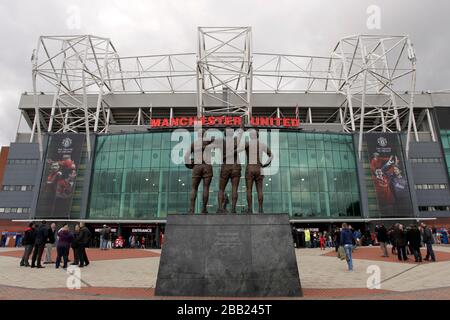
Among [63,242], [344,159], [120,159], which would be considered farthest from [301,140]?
[63,242]

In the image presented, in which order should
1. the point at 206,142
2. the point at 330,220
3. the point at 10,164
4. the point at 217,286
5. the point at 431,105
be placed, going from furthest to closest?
the point at 431,105
the point at 10,164
the point at 330,220
the point at 206,142
the point at 217,286

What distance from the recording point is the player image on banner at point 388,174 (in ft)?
131

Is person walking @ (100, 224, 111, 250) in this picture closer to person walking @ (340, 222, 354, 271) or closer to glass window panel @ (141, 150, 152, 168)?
glass window panel @ (141, 150, 152, 168)

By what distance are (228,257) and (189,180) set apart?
31.8 metres

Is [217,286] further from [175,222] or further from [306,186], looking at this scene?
[306,186]

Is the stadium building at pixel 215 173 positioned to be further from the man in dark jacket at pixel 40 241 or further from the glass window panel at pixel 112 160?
the man in dark jacket at pixel 40 241

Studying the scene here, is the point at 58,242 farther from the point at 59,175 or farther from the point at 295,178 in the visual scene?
the point at 59,175

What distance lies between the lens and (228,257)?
8.66 meters

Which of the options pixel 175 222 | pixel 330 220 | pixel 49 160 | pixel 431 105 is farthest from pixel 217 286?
pixel 431 105

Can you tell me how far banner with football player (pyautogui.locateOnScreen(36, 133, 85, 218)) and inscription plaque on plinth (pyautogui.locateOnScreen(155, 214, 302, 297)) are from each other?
122 ft

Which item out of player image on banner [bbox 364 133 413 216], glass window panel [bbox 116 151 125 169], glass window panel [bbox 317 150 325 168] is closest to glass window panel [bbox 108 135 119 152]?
glass window panel [bbox 116 151 125 169]

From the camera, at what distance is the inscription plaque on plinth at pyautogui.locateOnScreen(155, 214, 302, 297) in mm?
8297
